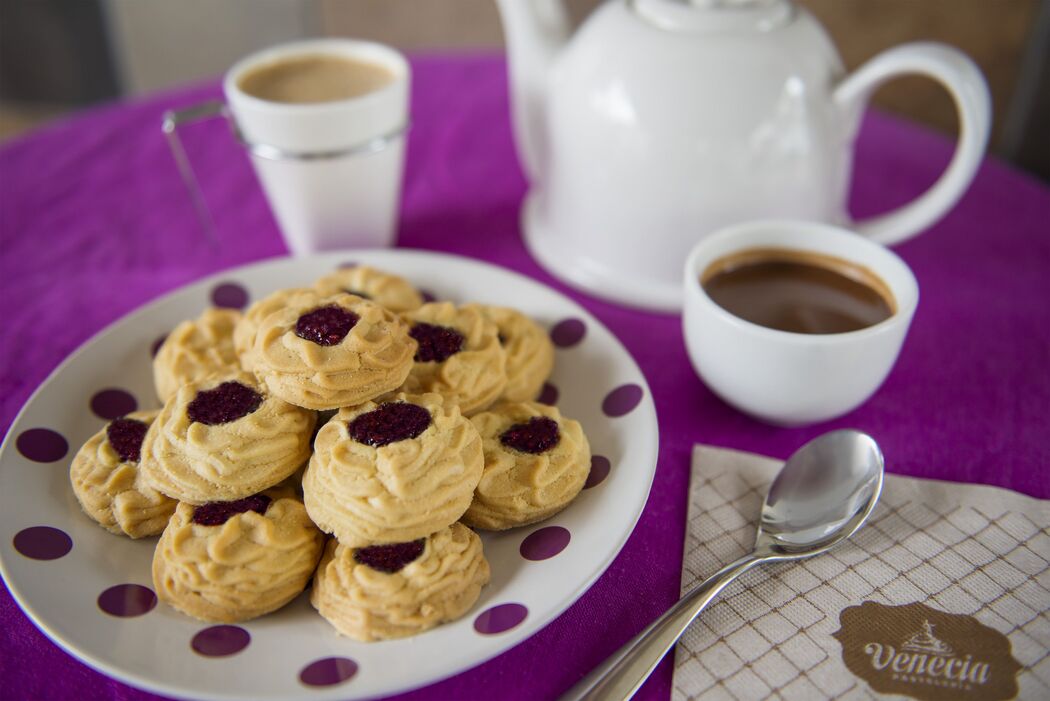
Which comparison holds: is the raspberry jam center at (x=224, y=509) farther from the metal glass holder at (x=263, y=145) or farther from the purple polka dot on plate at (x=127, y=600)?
the metal glass holder at (x=263, y=145)

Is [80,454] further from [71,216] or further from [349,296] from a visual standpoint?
[71,216]

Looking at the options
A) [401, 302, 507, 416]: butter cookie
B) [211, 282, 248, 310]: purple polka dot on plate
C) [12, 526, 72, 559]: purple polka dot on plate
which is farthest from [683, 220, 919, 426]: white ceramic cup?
[12, 526, 72, 559]: purple polka dot on plate

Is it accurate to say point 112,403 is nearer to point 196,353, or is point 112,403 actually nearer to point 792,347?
point 196,353

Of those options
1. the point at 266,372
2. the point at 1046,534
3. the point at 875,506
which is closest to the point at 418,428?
the point at 266,372

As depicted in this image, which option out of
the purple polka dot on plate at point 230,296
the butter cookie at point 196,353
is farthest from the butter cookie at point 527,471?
the purple polka dot on plate at point 230,296

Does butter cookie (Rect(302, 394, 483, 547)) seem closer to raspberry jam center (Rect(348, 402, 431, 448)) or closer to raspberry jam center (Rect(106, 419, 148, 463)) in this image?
raspberry jam center (Rect(348, 402, 431, 448))
